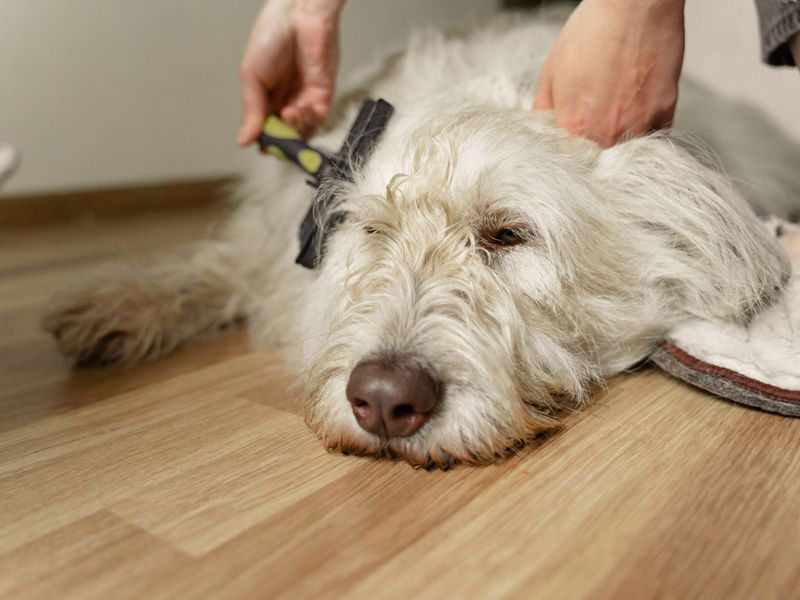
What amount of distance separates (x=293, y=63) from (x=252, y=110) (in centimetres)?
24

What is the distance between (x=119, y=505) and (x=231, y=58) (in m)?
3.71

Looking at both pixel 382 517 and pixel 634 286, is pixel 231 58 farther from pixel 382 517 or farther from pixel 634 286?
pixel 382 517

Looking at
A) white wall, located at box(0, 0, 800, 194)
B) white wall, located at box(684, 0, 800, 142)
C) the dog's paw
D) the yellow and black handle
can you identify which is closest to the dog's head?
the yellow and black handle

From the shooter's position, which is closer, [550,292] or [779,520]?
[779,520]

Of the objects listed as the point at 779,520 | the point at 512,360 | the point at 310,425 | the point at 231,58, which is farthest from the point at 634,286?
the point at 231,58

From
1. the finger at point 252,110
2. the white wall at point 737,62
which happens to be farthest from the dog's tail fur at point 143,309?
the white wall at point 737,62

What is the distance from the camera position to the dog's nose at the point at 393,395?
0.96 m

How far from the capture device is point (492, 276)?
1.18 meters

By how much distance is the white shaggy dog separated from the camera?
1007 millimetres

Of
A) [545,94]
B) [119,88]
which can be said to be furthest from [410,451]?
[119,88]

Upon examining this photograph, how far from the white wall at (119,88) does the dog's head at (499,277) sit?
1.84 meters

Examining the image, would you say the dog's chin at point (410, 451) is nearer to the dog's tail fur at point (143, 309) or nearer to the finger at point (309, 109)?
the dog's tail fur at point (143, 309)

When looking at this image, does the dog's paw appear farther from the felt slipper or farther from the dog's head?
the felt slipper

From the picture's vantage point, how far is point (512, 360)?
3.57ft
